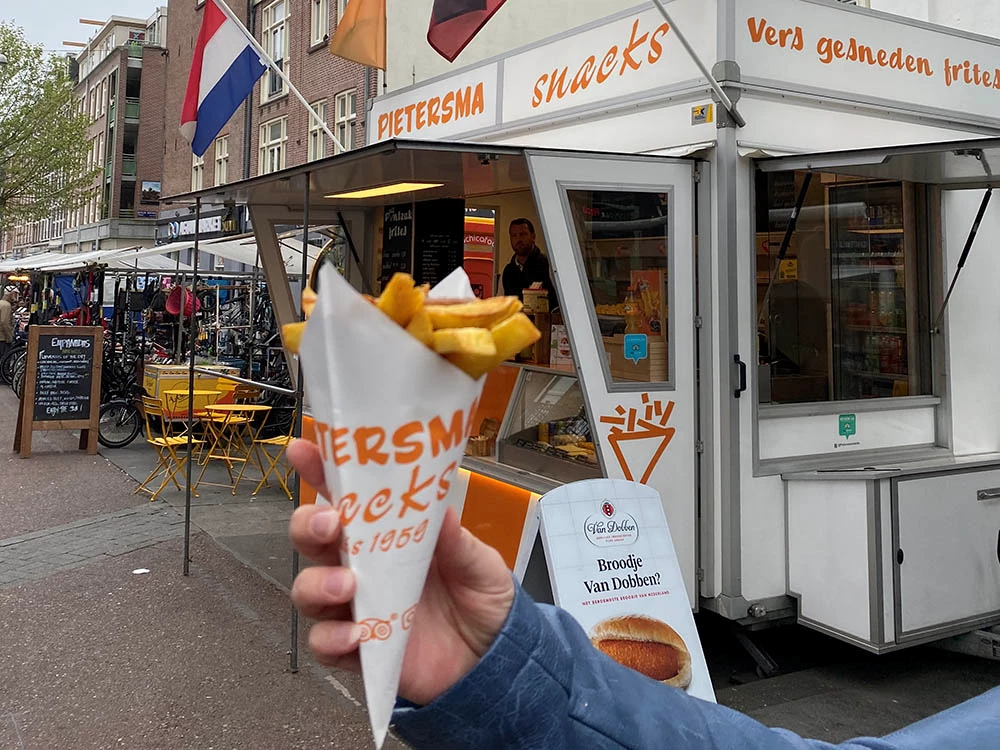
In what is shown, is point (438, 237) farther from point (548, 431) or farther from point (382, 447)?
point (382, 447)

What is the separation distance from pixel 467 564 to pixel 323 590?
8.7 inches

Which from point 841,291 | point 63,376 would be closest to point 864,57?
point 841,291

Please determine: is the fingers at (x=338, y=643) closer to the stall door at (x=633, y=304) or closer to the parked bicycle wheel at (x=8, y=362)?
the stall door at (x=633, y=304)

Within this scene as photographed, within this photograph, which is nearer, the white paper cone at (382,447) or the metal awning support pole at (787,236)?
the white paper cone at (382,447)

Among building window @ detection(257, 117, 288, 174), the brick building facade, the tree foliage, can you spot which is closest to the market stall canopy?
the brick building facade

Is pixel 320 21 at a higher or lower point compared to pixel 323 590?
higher

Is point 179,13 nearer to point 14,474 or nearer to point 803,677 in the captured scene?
point 14,474

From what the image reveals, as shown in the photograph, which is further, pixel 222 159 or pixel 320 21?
pixel 222 159

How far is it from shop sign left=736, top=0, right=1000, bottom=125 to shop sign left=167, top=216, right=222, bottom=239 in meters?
22.5

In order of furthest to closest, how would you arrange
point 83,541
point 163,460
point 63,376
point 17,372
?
point 17,372, point 63,376, point 163,460, point 83,541

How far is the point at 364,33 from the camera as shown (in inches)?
261

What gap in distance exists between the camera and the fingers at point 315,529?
94 centimetres

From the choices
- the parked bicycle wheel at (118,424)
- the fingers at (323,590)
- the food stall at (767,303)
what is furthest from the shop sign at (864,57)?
the parked bicycle wheel at (118,424)

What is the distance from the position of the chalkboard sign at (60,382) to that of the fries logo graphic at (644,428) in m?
8.66
